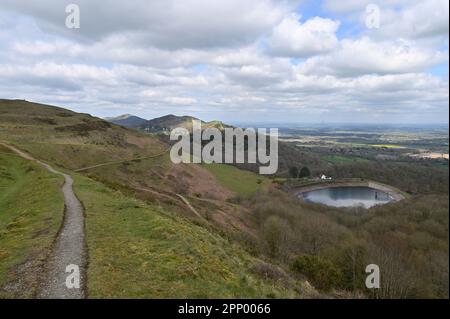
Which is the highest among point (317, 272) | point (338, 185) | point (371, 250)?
point (317, 272)

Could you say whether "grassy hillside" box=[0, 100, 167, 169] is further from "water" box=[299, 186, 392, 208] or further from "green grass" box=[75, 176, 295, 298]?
"water" box=[299, 186, 392, 208]

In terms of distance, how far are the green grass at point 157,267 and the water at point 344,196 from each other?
10804 centimetres

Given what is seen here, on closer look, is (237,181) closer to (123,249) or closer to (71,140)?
(71,140)

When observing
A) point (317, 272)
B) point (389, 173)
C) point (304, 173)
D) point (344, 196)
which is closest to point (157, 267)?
point (317, 272)

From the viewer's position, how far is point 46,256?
46.4 ft

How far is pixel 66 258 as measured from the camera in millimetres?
13891

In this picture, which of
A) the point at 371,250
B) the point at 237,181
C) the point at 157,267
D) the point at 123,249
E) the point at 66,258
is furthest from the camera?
the point at 237,181

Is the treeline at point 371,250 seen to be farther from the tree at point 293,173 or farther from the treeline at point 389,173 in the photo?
the tree at point 293,173

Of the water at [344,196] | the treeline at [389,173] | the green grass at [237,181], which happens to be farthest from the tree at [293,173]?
the green grass at [237,181]

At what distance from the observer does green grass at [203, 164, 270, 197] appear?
99.0 meters

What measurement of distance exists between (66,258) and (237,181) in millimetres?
94564

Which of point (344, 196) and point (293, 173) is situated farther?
point (293, 173)

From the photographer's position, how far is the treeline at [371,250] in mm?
27578
